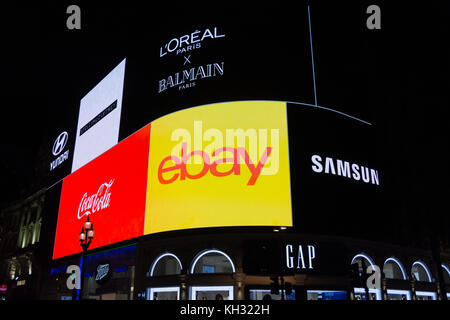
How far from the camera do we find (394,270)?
2733cm

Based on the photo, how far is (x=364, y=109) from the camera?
91.4ft

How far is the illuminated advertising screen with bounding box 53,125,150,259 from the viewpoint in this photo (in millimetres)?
25266

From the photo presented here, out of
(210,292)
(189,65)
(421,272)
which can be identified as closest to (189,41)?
(189,65)

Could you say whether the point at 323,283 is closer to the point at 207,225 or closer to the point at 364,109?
the point at 207,225

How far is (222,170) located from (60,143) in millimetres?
23600

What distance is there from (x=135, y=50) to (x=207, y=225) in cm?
1579

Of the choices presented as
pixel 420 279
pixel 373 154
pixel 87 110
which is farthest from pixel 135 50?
pixel 420 279

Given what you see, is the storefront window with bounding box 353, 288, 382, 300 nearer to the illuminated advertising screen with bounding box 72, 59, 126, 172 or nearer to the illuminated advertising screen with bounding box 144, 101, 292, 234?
the illuminated advertising screen with bounding box 144, 101, 292, 234

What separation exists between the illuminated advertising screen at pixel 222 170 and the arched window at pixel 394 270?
9.90m

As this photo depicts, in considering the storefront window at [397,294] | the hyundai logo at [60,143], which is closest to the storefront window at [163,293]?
the storefront window at [397,294]

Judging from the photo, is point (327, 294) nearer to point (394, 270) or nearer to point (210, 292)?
point (210, 292)

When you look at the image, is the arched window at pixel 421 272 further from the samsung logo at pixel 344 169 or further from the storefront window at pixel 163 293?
the storefront window at pixel 163 293

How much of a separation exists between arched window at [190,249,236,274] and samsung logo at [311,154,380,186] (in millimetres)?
7424

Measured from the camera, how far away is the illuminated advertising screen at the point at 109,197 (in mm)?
25266
